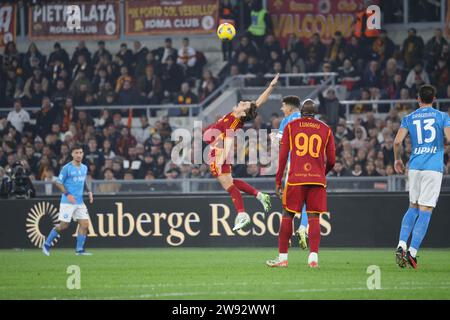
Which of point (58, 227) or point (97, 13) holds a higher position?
point (97, 13)

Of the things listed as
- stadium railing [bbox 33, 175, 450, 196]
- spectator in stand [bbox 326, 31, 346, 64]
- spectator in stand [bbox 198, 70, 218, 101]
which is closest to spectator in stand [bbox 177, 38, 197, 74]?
spectator in stand [bbox 198, 70, 218, 101]

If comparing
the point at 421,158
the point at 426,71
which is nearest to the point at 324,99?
the point at 426,71

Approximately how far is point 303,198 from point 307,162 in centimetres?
48

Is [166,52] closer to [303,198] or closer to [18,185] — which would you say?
[18,185]

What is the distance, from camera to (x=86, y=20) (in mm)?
29797

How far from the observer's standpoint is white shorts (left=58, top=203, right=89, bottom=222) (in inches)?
760

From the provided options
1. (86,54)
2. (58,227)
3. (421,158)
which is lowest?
(58,227)

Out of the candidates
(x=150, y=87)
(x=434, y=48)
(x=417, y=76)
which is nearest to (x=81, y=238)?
(x=150, y=87)

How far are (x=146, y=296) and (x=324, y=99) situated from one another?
14.7 meters

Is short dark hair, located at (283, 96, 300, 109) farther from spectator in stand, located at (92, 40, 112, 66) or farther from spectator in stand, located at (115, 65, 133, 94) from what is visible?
spectator in stand, located at (92, 40, 112, 66)

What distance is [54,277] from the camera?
13594 millimetres

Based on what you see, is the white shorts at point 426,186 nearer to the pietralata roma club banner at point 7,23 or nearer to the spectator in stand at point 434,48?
the spectator in stand at point 434,48

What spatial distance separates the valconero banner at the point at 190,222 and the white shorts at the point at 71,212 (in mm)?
2022
